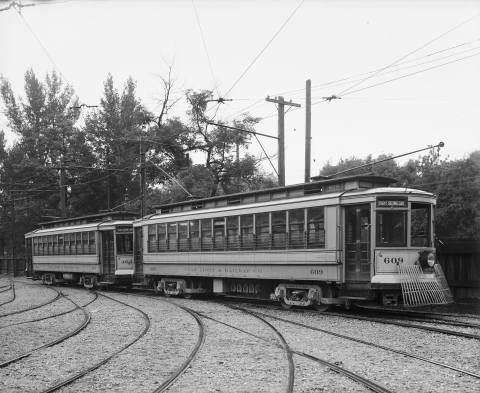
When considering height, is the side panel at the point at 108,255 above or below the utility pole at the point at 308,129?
below

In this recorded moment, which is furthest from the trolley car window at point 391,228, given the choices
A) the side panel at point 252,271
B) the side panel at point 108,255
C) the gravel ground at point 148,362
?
the side panel at point 108,255

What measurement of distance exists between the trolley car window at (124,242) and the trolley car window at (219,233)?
690 centimetres

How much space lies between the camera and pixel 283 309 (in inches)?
576

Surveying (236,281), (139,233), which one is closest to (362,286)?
(236,281)

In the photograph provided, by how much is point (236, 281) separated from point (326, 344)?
8.29 metres

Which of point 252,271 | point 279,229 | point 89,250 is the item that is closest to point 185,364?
point 279,229

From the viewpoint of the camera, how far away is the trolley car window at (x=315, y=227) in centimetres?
1350

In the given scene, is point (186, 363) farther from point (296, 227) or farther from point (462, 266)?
point (462, 266)

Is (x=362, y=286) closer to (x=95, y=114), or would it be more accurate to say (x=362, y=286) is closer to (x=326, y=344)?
(x=326, y=344)

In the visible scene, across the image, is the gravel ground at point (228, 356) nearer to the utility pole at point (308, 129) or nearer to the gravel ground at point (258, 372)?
the gravel ground at point (258, 372)

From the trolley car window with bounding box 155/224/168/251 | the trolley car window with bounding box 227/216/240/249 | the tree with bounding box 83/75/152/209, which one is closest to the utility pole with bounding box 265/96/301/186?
the trolley car window with bounding box 227/216/240/249

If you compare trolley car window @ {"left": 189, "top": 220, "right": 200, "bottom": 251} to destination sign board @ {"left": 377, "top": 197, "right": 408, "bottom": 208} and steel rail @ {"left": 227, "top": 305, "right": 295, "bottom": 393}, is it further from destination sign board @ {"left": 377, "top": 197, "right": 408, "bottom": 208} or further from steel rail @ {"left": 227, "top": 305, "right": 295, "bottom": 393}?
destination sign board @ {"left": 377, "top": 197, "right": 408, "bottom": 208}

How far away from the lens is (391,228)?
12523 mm

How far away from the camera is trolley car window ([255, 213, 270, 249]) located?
49.9 feet
